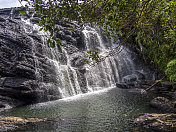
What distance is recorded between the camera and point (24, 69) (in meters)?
15.8

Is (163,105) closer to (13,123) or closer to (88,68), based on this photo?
(13,123)

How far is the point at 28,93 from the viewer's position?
591 inches

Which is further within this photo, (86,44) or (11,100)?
(86,44)

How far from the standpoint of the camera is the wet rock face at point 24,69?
14.8m

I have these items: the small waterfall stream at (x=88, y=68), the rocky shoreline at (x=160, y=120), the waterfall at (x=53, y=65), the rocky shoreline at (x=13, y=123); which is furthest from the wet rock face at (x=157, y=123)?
the small waterfall stream at (x=88, y=68)

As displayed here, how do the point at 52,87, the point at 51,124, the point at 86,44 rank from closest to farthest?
the point at 51,124
the point at 52,87
the point at 86,44

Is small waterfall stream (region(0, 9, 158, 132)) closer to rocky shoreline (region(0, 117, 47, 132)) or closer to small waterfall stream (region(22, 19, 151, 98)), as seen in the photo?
small waterfall stream (region(22, 19, 151, 98))

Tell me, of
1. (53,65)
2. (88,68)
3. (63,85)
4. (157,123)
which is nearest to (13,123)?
(157,123)

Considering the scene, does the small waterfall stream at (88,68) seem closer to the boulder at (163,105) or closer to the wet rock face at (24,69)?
the wet rock face at (24,69)

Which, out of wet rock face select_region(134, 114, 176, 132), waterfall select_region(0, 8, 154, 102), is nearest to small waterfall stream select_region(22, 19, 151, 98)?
waterfall select_region(0, 8, 154, 102)

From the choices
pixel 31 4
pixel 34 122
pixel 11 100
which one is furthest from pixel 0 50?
pixel 31 4

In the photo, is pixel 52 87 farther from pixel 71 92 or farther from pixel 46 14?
pixel 46 14

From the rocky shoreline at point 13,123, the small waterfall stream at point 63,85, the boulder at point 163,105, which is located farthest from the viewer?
the boulder at point 163,105

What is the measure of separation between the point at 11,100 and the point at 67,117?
25.5 feet
